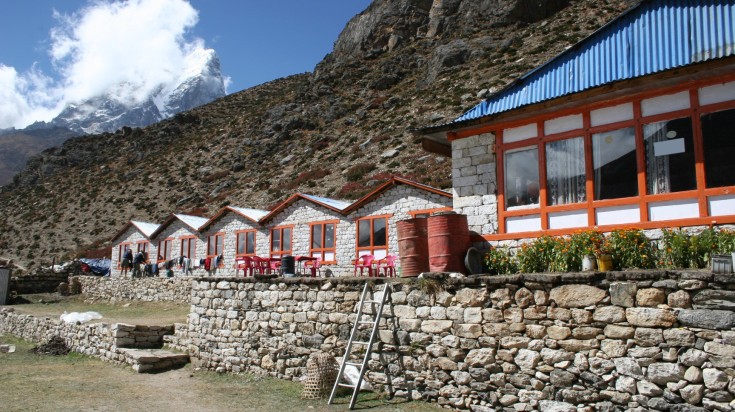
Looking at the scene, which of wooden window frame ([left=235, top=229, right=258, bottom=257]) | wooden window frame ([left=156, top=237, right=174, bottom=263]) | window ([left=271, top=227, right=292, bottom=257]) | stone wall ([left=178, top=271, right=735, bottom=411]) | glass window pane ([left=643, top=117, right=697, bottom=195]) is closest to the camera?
stone wall ([left=178, top=271, right=735, bottom=411])

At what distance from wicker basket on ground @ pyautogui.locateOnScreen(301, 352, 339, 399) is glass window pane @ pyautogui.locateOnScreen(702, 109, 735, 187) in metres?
6.91

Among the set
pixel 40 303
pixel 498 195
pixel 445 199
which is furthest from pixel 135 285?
pixel 498 195

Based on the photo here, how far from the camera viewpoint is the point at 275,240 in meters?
23.7

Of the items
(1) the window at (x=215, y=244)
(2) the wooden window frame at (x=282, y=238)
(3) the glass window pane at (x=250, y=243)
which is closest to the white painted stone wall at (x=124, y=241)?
(1) the window at (x=215, y=244)

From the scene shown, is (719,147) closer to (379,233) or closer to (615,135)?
(615,135)

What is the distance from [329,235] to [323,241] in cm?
41

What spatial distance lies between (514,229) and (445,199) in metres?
8.54

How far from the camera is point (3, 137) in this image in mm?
186000

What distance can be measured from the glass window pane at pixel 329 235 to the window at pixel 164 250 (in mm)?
12379

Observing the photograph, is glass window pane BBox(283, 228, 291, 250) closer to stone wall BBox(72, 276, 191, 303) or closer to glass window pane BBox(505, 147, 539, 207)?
stone wall BBox(72, 276, 191, 303)

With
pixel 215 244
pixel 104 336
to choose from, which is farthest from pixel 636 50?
pixel 215 244

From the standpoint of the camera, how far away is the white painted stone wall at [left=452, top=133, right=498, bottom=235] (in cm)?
977

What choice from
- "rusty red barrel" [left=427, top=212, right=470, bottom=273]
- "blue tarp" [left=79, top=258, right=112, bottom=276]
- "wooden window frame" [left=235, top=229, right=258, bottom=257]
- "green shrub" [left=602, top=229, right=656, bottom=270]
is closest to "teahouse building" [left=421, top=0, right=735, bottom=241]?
"green shrub" [left=602, top=229, right=656, bottom=270]

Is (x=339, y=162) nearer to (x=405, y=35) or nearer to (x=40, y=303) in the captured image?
(x=40, y=303)
